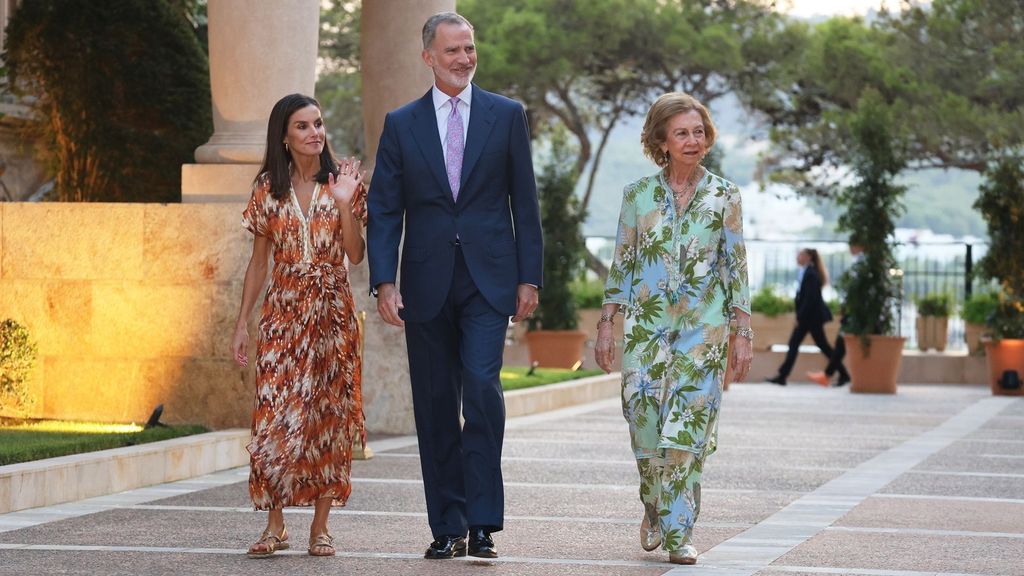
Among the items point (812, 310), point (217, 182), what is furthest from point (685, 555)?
point (812, 310)

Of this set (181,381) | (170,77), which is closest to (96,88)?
(170,77)

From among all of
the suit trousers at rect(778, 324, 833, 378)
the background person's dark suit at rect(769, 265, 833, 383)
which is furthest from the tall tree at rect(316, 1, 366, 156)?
the background person's dark suit at rect(769, 265, 833, 383)

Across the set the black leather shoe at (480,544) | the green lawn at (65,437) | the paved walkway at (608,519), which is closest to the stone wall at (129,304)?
the green lawn at (65,437)

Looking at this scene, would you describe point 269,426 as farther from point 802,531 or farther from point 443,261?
point 802,531

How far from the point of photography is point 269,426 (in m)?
8.23

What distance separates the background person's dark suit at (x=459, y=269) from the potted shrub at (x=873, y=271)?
17.6 metres

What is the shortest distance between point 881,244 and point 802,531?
1648cm

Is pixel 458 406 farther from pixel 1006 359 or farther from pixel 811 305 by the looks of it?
pixel 811 305

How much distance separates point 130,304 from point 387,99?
11.3 feet

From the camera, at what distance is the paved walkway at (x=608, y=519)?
787cm

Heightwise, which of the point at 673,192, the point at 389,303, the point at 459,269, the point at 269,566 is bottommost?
the point at 269,566

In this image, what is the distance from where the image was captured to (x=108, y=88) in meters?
16.8

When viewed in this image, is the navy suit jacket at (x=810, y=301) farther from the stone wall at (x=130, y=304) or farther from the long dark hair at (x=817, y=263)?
the stone wall at (x=130, y=304)

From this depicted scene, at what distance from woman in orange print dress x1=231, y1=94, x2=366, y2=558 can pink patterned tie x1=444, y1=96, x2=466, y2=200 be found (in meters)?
0.53
